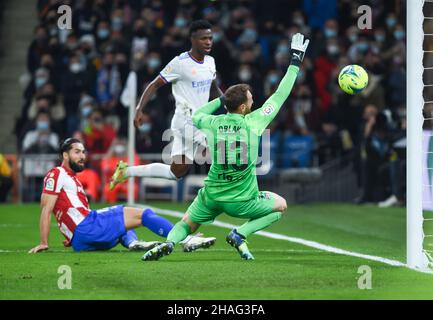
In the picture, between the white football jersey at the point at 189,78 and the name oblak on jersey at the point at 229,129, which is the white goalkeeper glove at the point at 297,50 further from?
the white football jersey at the point at 189,78

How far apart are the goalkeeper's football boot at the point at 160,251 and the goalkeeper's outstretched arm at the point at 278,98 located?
1.39 metres

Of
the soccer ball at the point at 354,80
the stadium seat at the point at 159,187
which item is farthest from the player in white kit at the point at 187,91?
the stadium seat at the point at 159,187

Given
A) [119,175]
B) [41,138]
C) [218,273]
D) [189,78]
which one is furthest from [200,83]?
[41,138]

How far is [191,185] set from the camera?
22.3m

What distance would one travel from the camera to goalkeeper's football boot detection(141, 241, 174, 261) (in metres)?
10.4

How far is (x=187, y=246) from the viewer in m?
11.8

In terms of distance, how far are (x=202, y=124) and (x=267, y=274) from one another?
5.63 ft

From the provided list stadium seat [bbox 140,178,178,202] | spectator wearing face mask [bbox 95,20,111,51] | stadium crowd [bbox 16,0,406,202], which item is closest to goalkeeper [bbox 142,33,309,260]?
stadium crowd [bbox 16,0,406,202]

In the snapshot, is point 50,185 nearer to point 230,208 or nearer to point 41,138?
point 230,208

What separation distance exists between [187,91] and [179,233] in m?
3.10

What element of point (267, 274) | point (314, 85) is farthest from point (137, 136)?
point (267, 274)

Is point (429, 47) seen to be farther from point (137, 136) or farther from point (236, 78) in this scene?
point (137, 136)

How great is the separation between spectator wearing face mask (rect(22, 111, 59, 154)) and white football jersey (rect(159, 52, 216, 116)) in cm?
988

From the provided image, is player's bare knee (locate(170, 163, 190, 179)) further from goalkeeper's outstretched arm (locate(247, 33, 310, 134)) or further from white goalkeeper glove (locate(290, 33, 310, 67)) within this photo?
white goalkeeper glove (locate(290, 33, 310, 67))
